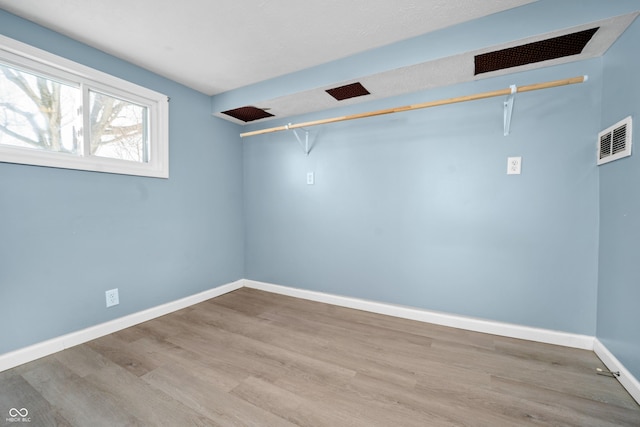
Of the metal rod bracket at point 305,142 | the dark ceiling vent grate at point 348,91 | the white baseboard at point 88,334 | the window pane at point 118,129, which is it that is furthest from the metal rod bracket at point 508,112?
the white baseboard at point 88,334

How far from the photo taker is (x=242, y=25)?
1.66 m

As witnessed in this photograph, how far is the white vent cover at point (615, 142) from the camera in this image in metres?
1.36

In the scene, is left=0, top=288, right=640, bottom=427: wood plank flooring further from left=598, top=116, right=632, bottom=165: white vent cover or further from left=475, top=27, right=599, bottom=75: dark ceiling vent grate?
left=475, top=27, right=599, bottom=75: dark ceiling vent grate

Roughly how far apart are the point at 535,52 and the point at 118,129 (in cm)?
310

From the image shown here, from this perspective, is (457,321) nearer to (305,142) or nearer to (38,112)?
(305,142)

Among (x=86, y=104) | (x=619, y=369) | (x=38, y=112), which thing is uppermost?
(x=86, y=104)

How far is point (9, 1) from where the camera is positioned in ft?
4.76

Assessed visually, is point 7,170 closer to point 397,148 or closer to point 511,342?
point 397,148

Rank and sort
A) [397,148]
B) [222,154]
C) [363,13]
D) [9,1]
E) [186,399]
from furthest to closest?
[222,154], [397,148], [363,13], [9,1], [186,399]

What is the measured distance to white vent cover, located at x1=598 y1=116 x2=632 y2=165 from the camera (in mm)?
1356

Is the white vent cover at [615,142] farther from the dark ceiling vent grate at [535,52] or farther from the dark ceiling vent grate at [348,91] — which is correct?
the dark ceiling vent grate at [348,91]

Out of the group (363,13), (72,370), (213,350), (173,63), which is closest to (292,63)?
(363,13)

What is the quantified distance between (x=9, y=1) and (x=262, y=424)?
264 centimetres

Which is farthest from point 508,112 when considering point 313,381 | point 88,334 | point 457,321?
point 88,334
